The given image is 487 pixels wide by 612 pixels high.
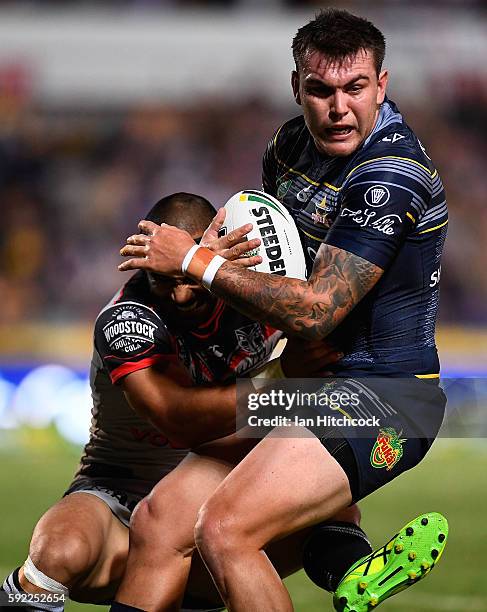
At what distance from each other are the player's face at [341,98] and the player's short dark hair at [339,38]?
0.02 metres

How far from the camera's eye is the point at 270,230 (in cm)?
419

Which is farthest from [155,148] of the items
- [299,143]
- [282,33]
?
[299,143]

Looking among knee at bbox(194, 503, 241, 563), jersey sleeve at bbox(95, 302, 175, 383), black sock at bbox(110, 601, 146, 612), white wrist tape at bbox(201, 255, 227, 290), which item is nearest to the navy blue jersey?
white wrist tape at bbox(201, 255, 227, 290)

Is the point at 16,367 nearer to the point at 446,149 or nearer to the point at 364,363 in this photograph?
the point at 446,149

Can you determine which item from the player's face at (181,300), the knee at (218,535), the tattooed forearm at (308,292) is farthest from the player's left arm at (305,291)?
the knee at (218,535)

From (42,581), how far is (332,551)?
41.9 inches

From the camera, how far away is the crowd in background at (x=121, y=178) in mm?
13133

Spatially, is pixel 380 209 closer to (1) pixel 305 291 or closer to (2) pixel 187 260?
(1) pixel 305 291

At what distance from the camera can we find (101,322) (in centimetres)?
450

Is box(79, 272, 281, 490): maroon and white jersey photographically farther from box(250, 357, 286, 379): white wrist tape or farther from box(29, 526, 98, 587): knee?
box(29, 526, 98, 587): knee

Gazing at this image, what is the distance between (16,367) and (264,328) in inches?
276

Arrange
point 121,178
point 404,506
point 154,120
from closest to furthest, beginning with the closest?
point 404,506 < point 121,178 < point 154,120

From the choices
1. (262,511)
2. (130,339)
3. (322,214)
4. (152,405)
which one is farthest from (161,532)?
(322,214)

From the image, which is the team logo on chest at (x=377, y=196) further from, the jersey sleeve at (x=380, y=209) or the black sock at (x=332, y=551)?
the black sock at (x=332, y=551)
